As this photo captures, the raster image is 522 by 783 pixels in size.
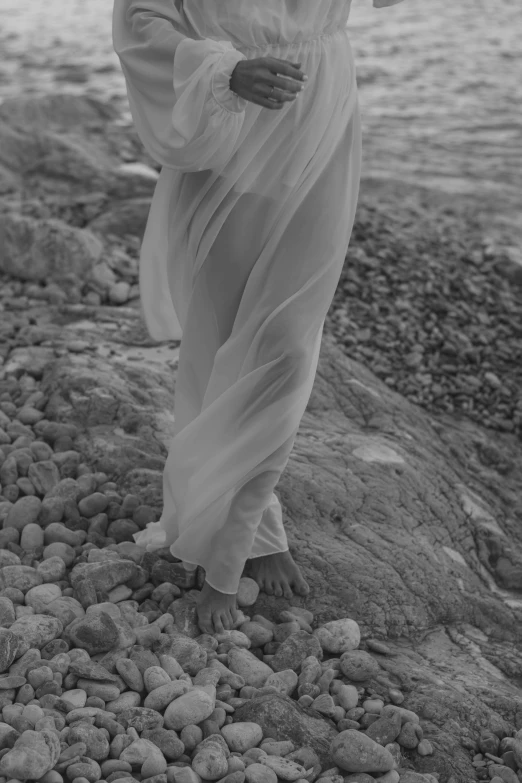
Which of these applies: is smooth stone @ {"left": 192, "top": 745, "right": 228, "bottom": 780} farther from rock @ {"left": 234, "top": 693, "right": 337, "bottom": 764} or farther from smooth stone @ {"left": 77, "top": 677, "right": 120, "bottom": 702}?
smooth stone @ {"left": 77, "top": 677, "right": 120, "bottom": 702}

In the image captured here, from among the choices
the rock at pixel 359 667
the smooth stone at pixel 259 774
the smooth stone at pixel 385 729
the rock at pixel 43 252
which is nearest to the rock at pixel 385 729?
the smooth stone at pixel 385 729

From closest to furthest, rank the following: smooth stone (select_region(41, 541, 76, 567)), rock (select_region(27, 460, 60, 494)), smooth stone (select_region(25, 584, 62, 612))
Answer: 1. smooth stone (select_region(25, 584, 62, 612))
2. smooth stone (select_region(41, 541, 76, 567))
3. rock (select_region(27, 460, 60, 494))

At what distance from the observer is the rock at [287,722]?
7.41ft

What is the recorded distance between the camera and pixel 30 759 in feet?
6.48

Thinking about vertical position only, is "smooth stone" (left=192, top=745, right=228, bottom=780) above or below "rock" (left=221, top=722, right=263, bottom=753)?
above

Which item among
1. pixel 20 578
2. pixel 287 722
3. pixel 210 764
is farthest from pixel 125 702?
pixel 20 578

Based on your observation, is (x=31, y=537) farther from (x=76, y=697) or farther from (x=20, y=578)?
(x=76, y=697)

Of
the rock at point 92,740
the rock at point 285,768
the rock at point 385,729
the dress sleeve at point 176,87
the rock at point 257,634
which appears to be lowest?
the rock at point 257,634

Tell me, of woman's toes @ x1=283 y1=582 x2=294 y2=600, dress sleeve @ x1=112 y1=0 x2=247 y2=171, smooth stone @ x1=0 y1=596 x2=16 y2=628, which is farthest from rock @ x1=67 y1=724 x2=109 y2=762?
dress sleeve @ x1=112 y1=0 x2=247 y2=171

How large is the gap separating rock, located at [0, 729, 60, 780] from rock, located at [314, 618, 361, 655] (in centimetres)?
84

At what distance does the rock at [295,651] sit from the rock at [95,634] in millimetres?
427

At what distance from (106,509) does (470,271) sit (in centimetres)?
295

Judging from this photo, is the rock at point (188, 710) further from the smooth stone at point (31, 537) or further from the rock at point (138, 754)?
the smooth stone at point (31, 537)

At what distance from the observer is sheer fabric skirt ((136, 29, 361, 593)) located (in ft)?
7.66
